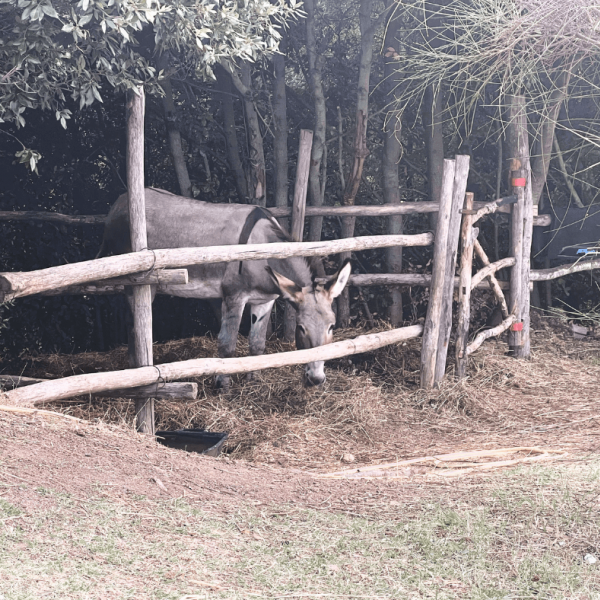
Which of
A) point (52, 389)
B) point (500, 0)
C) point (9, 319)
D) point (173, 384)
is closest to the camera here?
point (500, 0)

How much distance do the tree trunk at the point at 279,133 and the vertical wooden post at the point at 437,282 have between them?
88.0 inches

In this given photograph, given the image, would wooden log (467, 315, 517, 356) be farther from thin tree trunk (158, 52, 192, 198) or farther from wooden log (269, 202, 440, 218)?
thin tree trunk (158, 52, 192, 198)

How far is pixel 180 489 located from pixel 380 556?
1.08 metres

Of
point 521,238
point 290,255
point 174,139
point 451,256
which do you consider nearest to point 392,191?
point 521,238

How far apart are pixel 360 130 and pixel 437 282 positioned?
208 cm

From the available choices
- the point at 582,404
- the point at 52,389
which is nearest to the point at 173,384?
the point at 52,389

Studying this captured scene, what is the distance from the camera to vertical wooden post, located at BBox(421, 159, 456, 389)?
651 centimetres

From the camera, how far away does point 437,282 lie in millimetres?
6555

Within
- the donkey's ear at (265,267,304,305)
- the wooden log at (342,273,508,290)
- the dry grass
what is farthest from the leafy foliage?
the wooden log at (342,273,508,290)

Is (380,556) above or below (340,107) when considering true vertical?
below

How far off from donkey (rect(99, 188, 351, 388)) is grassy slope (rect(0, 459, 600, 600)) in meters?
2.69

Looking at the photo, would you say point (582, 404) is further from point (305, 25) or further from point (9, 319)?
point (9, 319)

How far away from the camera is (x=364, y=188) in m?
9.23

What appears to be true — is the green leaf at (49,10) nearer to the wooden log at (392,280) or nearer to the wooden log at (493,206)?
the wooden log at (392,280)
